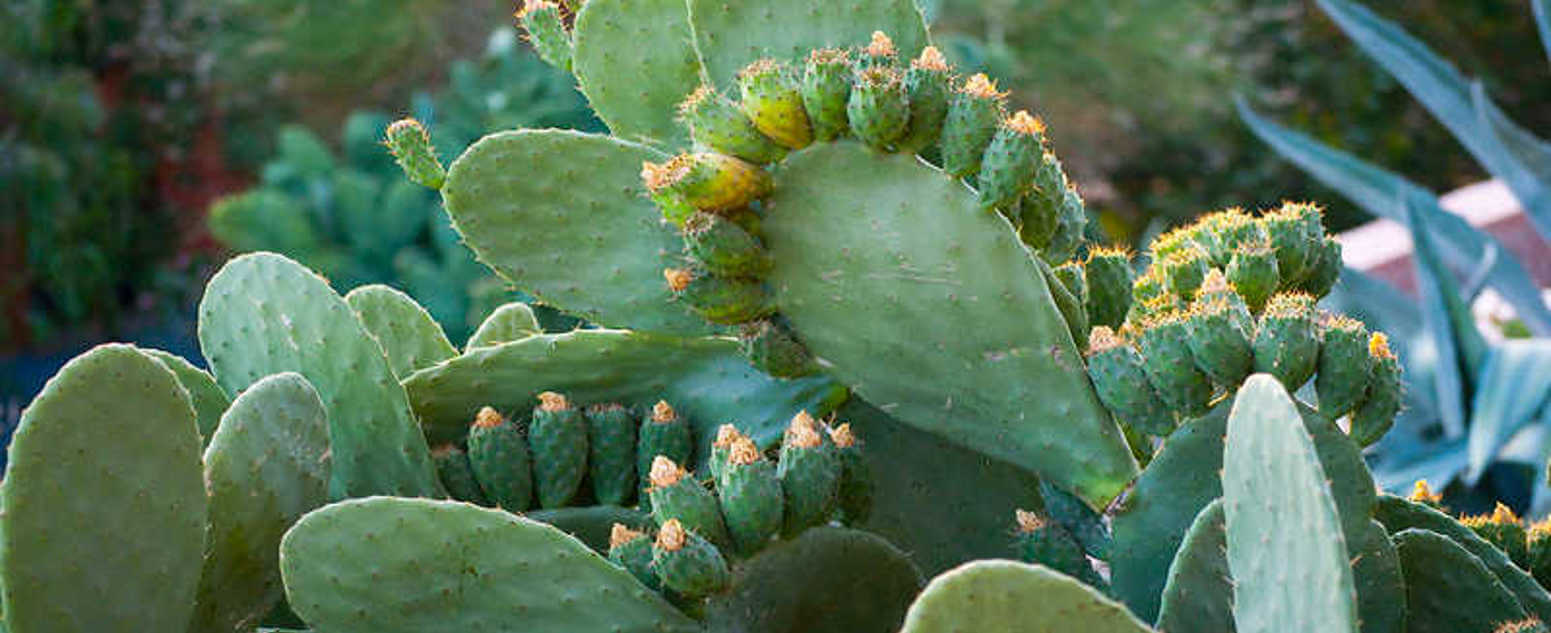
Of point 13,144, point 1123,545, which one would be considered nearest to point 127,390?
point 1123,545

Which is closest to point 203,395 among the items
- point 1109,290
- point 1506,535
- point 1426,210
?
point 1109,290

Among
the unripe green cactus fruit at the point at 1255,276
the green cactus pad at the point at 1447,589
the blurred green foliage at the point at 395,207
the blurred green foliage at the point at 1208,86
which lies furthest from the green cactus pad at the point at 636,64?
the blurred green foliage at the point at 1208,86

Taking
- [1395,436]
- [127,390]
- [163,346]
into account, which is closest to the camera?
[127,390]

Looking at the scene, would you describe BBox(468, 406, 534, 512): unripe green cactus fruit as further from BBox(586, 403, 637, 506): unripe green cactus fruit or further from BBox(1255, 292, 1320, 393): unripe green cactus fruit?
BBox(1255, 292, 1320, 393): unripe green cactus fruit

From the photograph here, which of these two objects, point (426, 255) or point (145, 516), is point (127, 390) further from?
point (426, 255)

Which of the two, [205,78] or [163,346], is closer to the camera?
[163,346]

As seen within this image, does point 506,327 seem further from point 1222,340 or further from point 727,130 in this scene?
point 1222,340

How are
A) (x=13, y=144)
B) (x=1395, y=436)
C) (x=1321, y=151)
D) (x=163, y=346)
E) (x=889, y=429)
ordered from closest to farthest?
1. (x=889, y=429)
2. (x=1395, y=436)
3. (x=1321, y=151)
4. (x=163, y=346)
5. (x=13, y=144)
